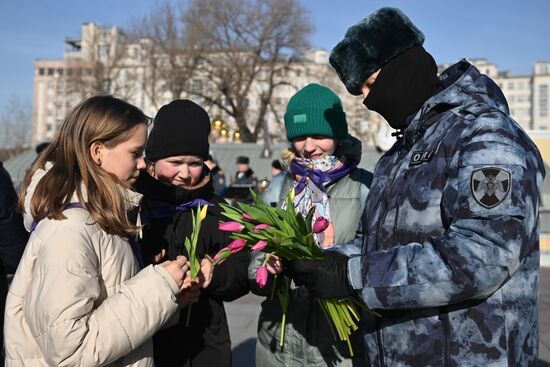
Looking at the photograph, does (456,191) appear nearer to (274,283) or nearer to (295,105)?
(274,283)

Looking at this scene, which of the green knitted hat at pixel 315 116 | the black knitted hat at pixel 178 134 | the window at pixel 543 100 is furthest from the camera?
the window at pixel 543 100

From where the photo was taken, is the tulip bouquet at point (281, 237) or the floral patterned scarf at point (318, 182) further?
the floral patterned scarf at point (318, 182)

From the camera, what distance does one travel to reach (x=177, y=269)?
2.10 meters

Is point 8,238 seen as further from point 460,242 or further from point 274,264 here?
point 460,242

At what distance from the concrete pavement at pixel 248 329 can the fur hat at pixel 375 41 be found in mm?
3784

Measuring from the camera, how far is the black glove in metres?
1.88

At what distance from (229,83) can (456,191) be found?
39.3m

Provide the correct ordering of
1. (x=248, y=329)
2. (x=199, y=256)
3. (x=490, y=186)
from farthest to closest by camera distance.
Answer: (x=248, y=329) < (x=199, y=256) < (x=490, y=186)

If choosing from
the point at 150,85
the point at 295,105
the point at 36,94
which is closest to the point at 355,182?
the point at 295,105

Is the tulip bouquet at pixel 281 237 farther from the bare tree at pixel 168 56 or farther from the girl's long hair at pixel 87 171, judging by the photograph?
the bare tree at pixel 168 56

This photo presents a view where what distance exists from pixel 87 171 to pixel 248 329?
4668 millimetres

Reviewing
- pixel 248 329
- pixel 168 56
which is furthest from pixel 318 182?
pixel 168 56

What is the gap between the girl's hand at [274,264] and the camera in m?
2.20

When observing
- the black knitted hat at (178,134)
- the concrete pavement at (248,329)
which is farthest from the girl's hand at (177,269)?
the concrete pavement at (248,329)
